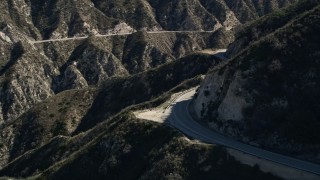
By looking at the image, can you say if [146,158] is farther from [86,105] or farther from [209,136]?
[86,105]

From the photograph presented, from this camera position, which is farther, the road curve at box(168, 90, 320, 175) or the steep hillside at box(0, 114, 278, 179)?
the steep hillside at box(0, 114, 278, 179)

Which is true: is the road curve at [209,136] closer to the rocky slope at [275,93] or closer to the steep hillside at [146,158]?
the rocky slope at [275,93]

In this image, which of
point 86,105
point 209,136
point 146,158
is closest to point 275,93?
point 209,136

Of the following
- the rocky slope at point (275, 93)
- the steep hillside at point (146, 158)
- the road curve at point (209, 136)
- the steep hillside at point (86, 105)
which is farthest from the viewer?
the steep hillside at point (86, 105)

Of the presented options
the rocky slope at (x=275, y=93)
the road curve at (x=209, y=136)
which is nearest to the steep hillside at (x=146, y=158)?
the road curve at (x=209, y=136)

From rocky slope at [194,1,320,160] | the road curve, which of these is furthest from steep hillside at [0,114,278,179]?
rocky slope at [194,1,320,160]

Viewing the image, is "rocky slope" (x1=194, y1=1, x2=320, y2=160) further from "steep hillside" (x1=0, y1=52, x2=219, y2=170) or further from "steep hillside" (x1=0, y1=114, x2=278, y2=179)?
"steep hillside" (x1=0, y1=52, x2=219, y2=170)
